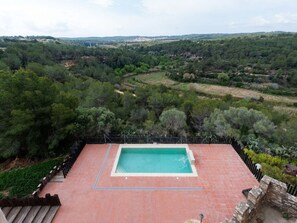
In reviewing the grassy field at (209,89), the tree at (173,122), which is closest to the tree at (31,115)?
the tree at (173,122)

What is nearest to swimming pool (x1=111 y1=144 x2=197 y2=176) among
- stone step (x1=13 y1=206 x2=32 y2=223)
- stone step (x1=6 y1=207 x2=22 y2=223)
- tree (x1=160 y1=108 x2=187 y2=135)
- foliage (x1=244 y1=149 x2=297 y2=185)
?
tree (x1=160 y1=108 x2=187 y2=135)

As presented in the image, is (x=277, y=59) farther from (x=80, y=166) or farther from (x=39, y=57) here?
(x=80, y=166)

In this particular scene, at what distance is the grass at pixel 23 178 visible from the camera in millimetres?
10016

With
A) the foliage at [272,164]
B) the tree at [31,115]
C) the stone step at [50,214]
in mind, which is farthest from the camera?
the tree at [31,115]

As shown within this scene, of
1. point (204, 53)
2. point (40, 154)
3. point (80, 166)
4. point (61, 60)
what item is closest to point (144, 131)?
point (80, 166)

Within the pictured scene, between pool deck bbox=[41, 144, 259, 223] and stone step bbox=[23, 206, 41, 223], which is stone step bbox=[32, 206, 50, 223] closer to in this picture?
stone step bbox=[23, 206, 41, 223]

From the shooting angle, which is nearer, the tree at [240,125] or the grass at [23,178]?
the grass at [23,178]

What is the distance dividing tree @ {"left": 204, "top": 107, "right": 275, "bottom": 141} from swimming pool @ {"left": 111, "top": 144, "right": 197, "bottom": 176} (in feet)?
9.19

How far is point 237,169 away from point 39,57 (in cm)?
3748

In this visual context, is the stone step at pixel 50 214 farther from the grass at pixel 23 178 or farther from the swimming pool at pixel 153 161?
the swimming pool at pixel 153 161

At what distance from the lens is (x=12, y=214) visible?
317 inches

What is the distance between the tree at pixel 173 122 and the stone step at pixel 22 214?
960 cm

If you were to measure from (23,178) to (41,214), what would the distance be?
3561 millimetres

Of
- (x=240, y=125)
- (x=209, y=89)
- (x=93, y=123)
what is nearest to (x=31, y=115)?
(x=93, y=123)
